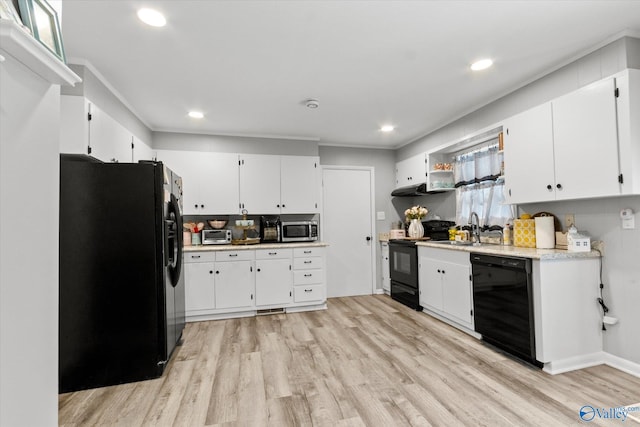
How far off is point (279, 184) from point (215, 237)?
1.15m

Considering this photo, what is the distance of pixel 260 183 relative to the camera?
4336 millimetres

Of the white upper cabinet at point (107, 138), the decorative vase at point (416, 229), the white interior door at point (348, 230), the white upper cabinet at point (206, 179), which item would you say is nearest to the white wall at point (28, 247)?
the white upper cabinet at point (107, 138)

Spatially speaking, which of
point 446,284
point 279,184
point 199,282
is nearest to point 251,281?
point 199,282

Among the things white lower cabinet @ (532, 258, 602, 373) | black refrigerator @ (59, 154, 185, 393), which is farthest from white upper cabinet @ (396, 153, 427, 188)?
black refrigerator @ (59, 154, 185, 393)

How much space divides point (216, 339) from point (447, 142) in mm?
3624

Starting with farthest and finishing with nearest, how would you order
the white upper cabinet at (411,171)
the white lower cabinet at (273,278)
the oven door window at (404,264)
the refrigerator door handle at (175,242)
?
the white upper cabinet at (411,171)
the oven door window at (404,264)
the white lower cabinet at (273,278)
the refrigerator door handle at (175,242)

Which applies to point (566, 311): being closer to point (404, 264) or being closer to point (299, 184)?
point (404, 264)

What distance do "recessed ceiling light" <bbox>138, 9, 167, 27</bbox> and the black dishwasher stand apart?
3098 mm

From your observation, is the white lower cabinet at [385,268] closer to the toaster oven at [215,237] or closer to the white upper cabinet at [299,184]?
the white upper cabinet at [299,184]

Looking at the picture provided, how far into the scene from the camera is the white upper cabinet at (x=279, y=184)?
4297 mm

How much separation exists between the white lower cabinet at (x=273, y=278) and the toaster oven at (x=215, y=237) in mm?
544

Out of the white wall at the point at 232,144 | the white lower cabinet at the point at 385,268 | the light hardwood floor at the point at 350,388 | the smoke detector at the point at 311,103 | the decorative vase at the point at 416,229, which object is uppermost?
the smoke detector at the point at 311,103

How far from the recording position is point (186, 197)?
407 centimetres

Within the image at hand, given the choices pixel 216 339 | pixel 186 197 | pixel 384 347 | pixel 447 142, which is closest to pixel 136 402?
pixel 216 339
